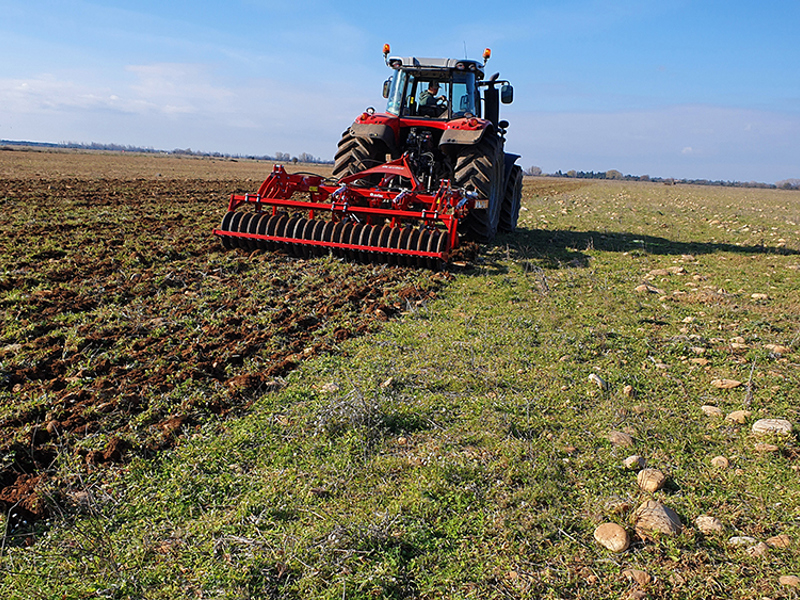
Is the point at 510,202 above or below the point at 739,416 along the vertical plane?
above

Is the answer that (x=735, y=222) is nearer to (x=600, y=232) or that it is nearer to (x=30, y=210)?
(x=600, y=232)

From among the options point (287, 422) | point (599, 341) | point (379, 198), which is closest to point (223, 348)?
point (287, 422)

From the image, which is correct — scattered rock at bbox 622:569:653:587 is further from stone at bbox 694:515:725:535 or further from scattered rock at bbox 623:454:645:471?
scattered rock at bbox 623:454:645:471

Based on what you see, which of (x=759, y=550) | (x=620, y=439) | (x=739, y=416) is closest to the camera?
(x=759, y=550)

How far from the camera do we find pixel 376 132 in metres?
8.64

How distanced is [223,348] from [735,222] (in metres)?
15.0

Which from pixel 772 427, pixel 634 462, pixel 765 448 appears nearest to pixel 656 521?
pixel 634 462

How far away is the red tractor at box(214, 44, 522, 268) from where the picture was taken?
722 centimetres

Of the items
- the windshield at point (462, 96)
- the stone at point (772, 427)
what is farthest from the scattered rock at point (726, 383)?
the windshield at point (462, 96)

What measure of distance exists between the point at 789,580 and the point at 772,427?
4.24 ft

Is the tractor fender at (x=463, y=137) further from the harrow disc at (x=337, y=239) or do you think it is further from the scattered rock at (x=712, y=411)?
the scattered rock at (x=712, y=411)

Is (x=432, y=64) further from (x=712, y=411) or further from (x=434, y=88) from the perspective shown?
(x=712, y=411)

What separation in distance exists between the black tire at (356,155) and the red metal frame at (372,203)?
1.24 feet

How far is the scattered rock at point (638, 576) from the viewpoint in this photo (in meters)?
2.15
